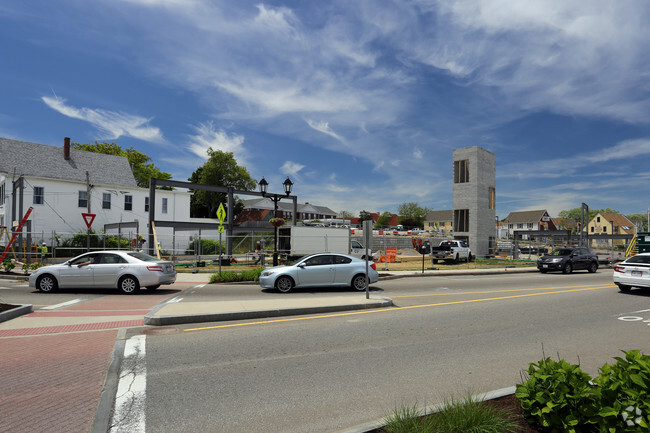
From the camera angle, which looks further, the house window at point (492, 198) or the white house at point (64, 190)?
the house window at point (492, 198)

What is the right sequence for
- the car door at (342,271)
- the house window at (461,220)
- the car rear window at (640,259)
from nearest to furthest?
1. the car door at (342,271)
2. the car rear window at (640,259)
3. the house window at (461,220)

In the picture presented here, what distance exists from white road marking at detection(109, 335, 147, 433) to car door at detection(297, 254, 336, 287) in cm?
761

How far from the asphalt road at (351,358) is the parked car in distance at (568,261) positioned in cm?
1349

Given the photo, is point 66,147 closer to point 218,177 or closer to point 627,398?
point 218,177

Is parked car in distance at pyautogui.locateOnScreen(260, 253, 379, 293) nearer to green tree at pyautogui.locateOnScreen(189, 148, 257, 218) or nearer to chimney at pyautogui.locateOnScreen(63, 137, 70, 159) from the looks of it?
chimney at pyautogui.locateOnScreen(63, 137, 70, 159)

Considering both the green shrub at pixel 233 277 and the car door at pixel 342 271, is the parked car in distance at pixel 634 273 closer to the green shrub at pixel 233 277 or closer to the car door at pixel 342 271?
the car door at pixel 342 271

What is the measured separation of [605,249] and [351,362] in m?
52.1

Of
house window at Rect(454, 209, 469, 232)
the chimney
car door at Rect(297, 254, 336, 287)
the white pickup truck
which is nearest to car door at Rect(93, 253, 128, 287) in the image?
car door at Rect(297, 254, 336, 287)

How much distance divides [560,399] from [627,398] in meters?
0.46

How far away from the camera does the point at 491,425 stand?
133 inches

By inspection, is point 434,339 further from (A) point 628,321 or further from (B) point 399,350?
(A) point 628,321

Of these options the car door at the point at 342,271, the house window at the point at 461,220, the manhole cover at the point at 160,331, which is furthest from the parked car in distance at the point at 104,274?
the house window at the point at 461,220

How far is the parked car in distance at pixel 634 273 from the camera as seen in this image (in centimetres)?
1377

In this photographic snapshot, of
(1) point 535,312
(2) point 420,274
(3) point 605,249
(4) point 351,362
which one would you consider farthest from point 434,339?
(3) point 605,249
